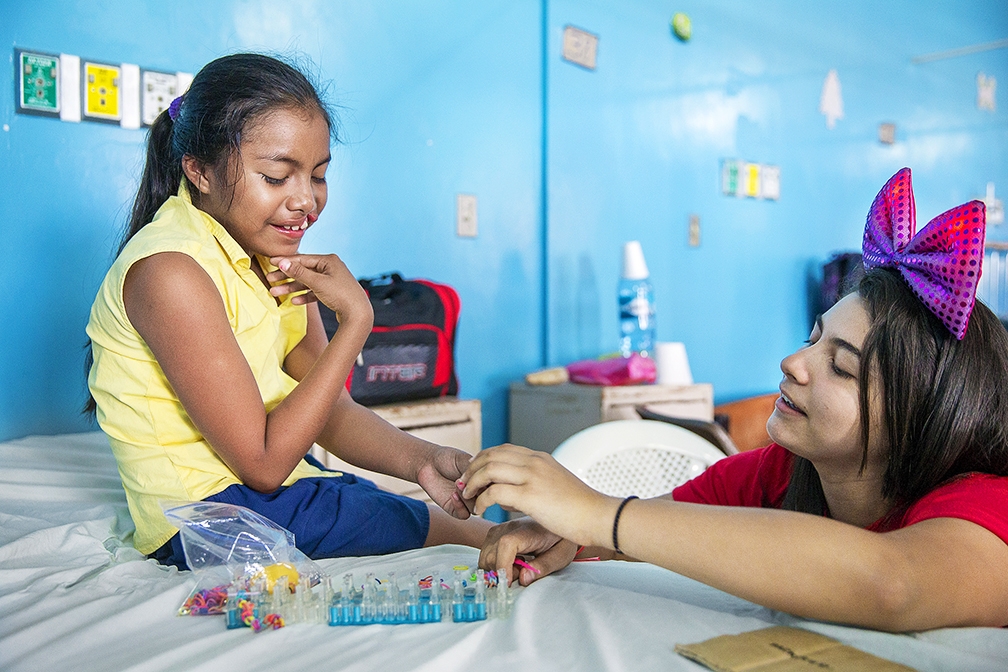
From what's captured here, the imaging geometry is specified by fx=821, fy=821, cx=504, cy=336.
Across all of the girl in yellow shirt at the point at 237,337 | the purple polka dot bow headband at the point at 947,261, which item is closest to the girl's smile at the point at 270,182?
the girl in yellow shirt at the point at 237,337

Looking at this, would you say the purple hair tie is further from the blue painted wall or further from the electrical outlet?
the electrical outlet

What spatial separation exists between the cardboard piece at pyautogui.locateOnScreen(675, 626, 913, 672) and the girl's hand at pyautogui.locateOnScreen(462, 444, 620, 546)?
153mm

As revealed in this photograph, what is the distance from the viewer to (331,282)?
125 cm

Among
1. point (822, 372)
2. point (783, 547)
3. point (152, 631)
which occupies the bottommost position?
point (152, 631)

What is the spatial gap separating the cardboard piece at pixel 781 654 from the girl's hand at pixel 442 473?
52cm

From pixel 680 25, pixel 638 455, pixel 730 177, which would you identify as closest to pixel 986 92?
pixel 730 177

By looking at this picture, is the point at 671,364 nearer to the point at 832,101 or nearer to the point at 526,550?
the point at 526,550

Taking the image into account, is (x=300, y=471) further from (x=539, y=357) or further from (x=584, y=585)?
(x=539, y=357)

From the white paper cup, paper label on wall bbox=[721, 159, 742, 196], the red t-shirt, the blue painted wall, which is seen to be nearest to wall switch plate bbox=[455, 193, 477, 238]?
the blue painted wall

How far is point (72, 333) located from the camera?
A: 6.96 ft

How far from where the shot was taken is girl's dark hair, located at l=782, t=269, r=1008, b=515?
92 centimetres

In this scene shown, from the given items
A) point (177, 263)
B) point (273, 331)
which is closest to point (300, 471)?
point (273, 331)

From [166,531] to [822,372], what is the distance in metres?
0.92

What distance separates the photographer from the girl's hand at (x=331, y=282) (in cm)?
124
